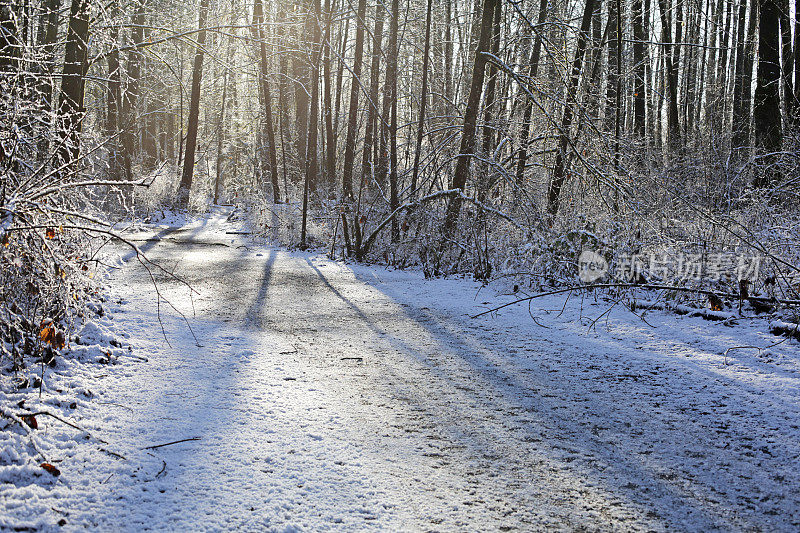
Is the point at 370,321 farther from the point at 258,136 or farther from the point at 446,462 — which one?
the point at 258,136

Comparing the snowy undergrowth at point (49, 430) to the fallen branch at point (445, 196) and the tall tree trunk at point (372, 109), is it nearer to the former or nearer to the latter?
the fallen branch at point (445, 196)

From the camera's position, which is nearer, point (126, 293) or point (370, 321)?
point (370, 321)

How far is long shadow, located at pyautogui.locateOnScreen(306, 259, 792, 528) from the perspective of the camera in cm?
240

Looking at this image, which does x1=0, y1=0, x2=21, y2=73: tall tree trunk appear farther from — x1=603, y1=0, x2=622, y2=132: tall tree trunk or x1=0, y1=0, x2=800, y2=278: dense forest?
x1=603, y1=0, x2=622, y2=132: tall tree trunk

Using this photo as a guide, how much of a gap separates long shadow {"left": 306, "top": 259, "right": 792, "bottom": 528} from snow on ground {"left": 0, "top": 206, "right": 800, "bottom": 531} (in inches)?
0.5

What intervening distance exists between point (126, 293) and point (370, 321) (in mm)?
2834

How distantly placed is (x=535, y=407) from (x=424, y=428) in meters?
0.77

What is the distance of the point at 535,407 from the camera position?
3.44 meters

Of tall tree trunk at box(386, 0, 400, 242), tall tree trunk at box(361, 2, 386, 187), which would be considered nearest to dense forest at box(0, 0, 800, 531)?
tall tree trunk at box(386, 0, 400, 242)

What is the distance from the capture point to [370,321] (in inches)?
231

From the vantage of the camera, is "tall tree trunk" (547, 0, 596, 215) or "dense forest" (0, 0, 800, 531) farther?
"tall tree trunk" (547, 0, 596, 215)

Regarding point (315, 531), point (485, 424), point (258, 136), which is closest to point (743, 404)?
point (485, 424)

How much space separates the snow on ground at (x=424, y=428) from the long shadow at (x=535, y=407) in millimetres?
14

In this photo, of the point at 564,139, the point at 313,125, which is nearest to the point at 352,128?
the point at 313,125
